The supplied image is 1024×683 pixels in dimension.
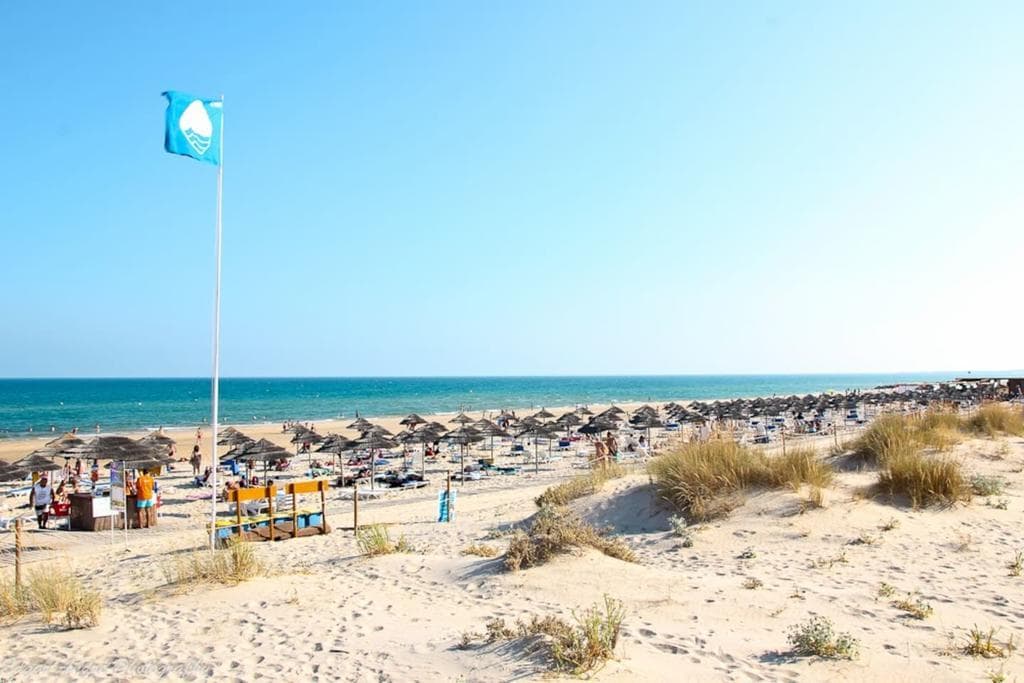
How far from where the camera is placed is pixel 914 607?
5.95m

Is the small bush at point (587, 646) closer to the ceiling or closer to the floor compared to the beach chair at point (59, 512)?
closer to the ceiling

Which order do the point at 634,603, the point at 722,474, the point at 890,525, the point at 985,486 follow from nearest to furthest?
the point at 634,603
the point at 890,525
the point at 985,486
the point at 722,474

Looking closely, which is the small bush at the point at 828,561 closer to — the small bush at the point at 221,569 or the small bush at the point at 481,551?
the small bush at the point at 481,551

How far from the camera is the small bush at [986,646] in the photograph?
16.0 ft

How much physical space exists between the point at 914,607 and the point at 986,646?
1041 millimetres

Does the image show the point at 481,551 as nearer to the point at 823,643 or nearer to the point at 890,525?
the point at 823,643

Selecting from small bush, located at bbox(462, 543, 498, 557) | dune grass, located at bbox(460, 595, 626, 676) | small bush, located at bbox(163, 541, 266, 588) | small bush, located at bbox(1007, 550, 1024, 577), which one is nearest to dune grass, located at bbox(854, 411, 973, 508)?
small bush, located at bbox(1007, 550, 1024, 577)

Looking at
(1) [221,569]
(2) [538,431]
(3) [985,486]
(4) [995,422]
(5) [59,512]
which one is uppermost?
(4) [995,422]

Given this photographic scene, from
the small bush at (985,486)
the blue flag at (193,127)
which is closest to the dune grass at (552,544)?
the small bush at (985,486)

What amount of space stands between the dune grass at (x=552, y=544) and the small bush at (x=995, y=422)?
32.5 feet

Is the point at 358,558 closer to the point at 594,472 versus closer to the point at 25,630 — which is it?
the point at 25,630

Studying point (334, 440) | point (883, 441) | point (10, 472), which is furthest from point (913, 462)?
point (10, 472)

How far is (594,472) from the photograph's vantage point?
12.1 meters

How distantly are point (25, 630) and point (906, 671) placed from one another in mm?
6990
